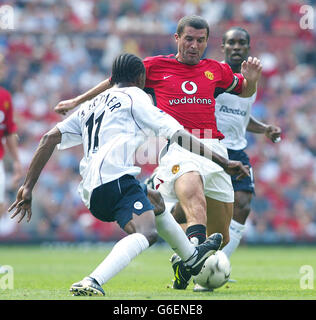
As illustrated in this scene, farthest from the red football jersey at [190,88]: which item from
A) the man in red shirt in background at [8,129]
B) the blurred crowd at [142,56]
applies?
the blurred crowd at [142,56]

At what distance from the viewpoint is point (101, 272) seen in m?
5.46

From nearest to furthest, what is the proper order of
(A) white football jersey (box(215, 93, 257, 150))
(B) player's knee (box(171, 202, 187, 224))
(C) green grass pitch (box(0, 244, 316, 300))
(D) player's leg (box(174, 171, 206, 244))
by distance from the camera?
(C) green grass pitch (box(0, 244, 316, 300)) < (D) player's leg (box(174, 171, 206, 244)) < (B) player's knee (box(171, 202, 187, 224)) < (A) white football jersey (box(215, 93, 257, 150))

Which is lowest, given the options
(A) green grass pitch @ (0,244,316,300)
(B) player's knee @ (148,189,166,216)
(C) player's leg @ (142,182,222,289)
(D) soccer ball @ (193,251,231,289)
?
(A) green grass pitch @ (0,244,316,300)

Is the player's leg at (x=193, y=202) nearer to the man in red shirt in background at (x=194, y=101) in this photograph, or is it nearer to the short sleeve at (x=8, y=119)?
the man in red shirt in background at (x=194, y=101)

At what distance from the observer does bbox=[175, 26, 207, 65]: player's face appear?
7.20 metres

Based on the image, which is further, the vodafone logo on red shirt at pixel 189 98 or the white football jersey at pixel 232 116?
the white football jersey at pixel 232 116

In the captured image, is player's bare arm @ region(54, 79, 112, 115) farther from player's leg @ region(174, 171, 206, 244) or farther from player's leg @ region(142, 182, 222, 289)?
player's leg @ region(142, 182, 222, 289)

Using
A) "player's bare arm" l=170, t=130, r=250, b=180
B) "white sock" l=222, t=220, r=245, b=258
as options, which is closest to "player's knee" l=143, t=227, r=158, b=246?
"player's bare arm" l=170, t=130, r=250, b=180

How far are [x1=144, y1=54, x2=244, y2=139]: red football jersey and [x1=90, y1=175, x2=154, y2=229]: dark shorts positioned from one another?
156cm

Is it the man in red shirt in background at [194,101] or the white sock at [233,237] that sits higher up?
the man in red shirt in background at [194,101]

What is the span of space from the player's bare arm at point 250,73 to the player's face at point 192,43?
0.51 metres

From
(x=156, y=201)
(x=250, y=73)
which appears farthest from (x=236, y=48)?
(x=156, y=201)

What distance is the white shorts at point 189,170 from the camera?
699 centimetres

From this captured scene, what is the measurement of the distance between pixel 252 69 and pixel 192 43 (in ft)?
2.29
